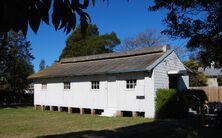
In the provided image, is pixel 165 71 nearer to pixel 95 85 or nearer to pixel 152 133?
pixel 95 85

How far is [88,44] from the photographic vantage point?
2062 inches

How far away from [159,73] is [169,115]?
2.73 meters

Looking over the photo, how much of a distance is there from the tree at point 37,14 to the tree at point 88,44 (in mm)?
48762

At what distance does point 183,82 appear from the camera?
2292cm

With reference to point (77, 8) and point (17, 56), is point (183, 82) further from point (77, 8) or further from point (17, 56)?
point (17, 56)

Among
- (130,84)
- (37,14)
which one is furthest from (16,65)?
(37,14)

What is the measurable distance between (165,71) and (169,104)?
107 inches

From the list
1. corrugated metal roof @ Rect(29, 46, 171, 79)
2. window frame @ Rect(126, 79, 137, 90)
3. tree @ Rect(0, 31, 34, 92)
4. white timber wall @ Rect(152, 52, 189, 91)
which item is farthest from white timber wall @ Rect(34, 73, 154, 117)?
tree @ Rect(0, 31, 34, 92)

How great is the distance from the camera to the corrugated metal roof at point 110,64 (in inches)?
794

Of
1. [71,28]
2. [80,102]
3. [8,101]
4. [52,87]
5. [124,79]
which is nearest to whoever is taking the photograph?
[71,28]

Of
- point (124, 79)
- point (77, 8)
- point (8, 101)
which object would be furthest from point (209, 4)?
point (8, 101)

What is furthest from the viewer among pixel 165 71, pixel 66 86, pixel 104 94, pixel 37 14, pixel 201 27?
pixel 66 86

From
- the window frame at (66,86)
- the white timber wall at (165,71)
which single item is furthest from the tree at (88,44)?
the white timber wall at (165,71)

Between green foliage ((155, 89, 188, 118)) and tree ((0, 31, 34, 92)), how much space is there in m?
24.2
